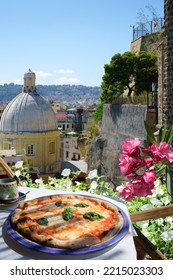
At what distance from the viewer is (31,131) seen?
85.1 ft

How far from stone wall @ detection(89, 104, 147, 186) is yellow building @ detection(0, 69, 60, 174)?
37.6 ft

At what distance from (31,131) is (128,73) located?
37.9ft

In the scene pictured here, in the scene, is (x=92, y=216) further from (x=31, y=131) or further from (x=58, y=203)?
(x=31, y=131)

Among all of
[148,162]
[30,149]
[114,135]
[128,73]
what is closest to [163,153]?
Result: [148,162]

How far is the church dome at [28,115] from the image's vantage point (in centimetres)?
2592

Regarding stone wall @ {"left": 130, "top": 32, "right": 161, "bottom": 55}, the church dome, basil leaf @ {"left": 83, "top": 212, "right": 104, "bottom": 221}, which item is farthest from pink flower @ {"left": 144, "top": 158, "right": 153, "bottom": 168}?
the church dome

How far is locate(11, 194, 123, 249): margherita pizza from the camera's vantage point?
1.28 meters

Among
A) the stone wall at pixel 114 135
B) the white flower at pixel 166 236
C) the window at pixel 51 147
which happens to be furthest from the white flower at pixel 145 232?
the window at pixel 51 147

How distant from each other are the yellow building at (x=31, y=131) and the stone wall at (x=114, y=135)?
1145cm

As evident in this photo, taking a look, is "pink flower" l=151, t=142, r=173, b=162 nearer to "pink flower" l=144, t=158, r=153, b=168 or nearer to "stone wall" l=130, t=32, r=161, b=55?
"pink flower" l=144, t=158, r=153, b=168

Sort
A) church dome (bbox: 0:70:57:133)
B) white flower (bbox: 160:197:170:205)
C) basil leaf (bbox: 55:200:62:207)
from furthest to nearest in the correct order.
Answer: church dome (bbox: 0:70:57:133) → white flower (bbox: 160:197:170:205) → basil leaf (bbox: 55:200:62:207)

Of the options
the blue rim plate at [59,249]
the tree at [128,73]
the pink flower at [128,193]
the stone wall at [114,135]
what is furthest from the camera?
the tree at [128,73]

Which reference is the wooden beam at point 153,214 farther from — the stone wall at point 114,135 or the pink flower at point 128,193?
the stone wall at point 114,135
